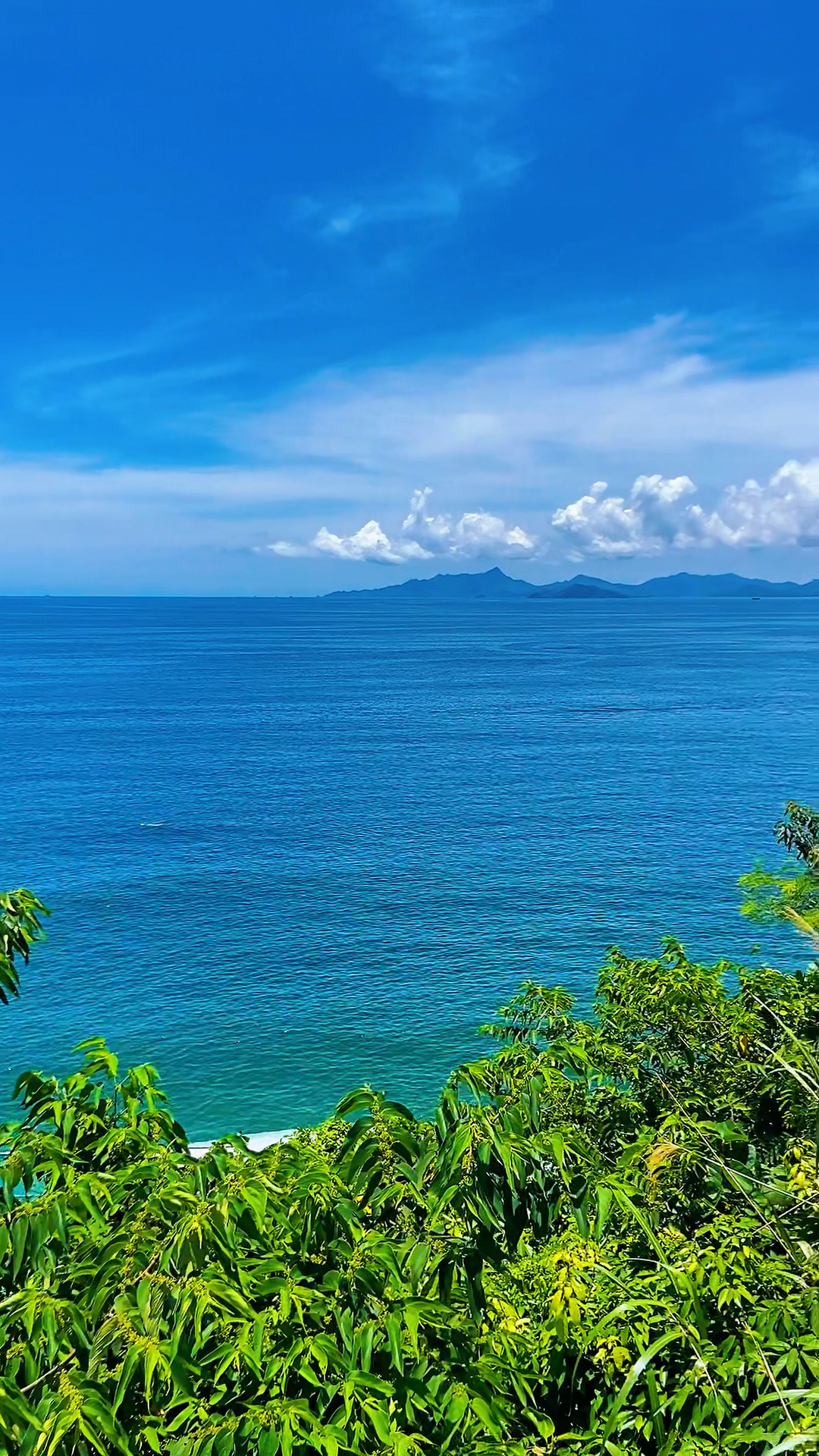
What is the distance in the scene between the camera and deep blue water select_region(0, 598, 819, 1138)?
41469mm

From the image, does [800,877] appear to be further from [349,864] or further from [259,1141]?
[349,864]

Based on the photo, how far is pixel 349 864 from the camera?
211 feet

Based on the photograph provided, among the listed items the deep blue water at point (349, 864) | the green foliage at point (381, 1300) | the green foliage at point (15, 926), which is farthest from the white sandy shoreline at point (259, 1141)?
the green foliage at point (381, 1300)

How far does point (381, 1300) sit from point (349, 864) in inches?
2323

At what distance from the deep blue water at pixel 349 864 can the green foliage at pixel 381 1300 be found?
29.7m

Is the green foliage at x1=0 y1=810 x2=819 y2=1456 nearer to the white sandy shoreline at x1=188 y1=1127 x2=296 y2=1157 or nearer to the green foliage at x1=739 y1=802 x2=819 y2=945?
the white sandy shoreline at x1=188 y1=1127 x2=296 y2=1157

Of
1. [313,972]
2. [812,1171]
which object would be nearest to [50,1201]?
[812,1171]

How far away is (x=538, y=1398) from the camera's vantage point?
257 inches

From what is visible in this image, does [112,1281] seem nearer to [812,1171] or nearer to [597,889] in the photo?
[812,1171]

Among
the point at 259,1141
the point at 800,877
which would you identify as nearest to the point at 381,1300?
the point at 259,1141

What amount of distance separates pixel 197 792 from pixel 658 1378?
265 feet

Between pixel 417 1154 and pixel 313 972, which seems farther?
pixel 313 972

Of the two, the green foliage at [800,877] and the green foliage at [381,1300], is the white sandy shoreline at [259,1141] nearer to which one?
the green foliage at [800,877]

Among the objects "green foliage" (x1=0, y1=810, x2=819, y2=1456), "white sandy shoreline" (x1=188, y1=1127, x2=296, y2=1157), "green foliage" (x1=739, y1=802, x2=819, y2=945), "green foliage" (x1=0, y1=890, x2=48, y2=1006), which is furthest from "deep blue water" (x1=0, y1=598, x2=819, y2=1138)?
"green foliage" (x1=0, y1=810, x2=819, y2=1456)
